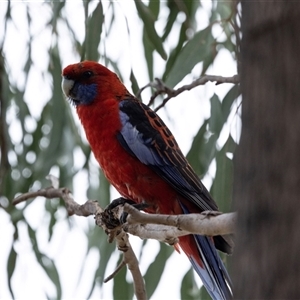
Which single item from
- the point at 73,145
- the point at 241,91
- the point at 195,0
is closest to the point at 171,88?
the point at 195,0

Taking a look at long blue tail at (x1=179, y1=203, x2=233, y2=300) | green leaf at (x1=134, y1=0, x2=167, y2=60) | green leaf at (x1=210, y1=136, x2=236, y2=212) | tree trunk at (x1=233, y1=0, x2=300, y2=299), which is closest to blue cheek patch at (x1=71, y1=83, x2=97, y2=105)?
green leaf at (x1=134, y1=0, x2=167, y2=60)

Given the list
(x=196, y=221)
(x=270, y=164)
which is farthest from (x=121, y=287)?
(x=270, y=164)

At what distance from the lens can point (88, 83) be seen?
2.29 meters

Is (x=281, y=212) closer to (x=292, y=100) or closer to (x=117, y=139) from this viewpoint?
(x=292, y=100)

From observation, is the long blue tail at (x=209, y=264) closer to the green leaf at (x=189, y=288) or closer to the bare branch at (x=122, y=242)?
the bare branch at (x=122, y=242)

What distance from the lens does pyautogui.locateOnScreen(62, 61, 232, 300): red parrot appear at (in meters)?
1.92

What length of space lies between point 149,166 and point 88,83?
0.43 metres

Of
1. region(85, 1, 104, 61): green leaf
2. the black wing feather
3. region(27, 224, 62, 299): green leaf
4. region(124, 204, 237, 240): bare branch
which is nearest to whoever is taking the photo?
region(124, 204, 237, 240): bare branch

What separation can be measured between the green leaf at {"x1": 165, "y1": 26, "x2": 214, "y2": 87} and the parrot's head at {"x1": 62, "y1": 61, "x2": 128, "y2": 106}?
0.67ft

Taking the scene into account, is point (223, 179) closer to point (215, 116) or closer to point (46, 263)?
point (215, 116)

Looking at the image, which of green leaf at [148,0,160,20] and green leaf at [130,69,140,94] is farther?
green leaf at [148,0,160,20]

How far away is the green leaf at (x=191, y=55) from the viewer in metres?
2.16

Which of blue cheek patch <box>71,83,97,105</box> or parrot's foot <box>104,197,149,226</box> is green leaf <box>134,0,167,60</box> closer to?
blue cheek patch <box>71,83,97,105</box>

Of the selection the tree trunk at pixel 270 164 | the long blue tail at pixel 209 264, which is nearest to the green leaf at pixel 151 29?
the long blue tail at pixel 209 264
